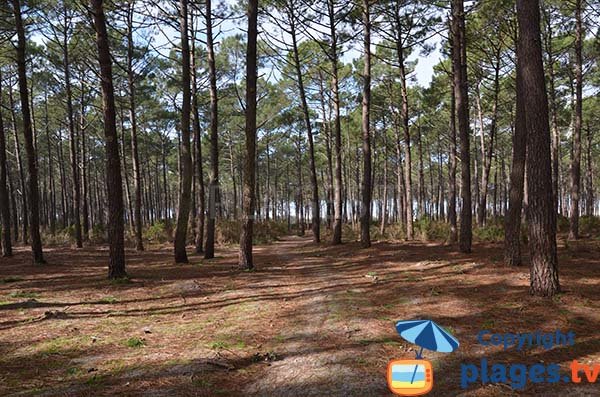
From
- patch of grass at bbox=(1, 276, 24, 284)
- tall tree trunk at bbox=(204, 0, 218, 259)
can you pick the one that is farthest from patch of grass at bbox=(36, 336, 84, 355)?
tall tree trunk at bbox=(204, 0, 218, 259)

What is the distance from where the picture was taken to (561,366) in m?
3.50

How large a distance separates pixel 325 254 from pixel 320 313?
8.58m

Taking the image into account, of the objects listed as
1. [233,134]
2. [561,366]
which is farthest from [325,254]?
[233,134]

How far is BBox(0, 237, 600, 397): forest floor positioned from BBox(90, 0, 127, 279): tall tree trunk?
2.25 feet

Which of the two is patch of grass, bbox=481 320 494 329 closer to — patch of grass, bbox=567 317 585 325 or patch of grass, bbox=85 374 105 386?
patch of grass, bbox=567 317 585 325

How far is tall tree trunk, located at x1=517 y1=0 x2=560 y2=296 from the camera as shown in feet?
18.5

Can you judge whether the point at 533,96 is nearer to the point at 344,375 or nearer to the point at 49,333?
the point at 344,375

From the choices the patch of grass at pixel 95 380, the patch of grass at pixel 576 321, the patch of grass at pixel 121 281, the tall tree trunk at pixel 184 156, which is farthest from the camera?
the tall tree trunk at pixel 184 156

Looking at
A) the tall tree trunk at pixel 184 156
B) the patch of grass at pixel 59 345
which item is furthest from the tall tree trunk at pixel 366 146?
the patch of grass at pixel 59 345

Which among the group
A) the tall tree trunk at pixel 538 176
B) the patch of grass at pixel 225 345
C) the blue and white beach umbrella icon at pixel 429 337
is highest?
the tall tree trunk at pixel 538 176

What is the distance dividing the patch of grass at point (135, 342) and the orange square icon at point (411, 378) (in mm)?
2915

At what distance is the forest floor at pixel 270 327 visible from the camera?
11.0 ft

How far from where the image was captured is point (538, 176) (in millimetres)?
5656

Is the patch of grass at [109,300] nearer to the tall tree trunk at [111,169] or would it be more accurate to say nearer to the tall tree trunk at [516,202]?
the tall tree trunk at [111,169]
